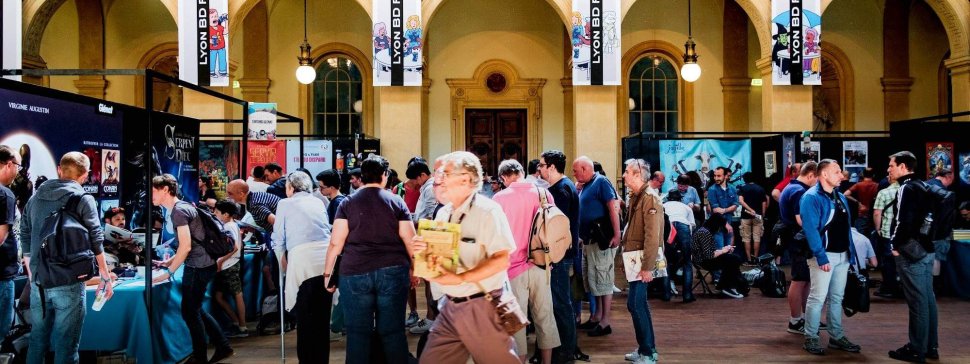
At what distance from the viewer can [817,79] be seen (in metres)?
13.5

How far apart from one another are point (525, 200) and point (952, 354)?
400 cm

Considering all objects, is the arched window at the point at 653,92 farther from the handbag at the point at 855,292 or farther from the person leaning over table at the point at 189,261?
the person leaning over table at the point at 189,261

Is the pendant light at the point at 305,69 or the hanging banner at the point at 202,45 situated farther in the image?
the pendant light at the point at 305,69

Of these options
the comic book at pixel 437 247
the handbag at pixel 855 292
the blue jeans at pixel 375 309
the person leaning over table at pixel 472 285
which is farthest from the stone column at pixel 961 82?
the comic book at pixel 437 247

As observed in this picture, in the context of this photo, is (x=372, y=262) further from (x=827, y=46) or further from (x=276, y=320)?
(x=827, y=46)

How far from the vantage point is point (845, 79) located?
1783 centimetres

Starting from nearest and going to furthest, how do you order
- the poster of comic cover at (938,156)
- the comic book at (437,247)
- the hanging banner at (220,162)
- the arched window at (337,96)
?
the comic book at (437,247), the hanging banner at (220,162), the poster of comic cover at (938,156), the arched window at (337,96)

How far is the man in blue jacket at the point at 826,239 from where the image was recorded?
20.4ft

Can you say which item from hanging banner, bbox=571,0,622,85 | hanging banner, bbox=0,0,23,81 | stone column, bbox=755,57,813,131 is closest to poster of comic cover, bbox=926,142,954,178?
stone column, bbox=755,57,813,131

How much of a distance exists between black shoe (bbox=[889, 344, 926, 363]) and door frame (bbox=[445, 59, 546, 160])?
460 inches

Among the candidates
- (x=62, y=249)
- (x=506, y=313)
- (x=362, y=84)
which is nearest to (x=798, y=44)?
(x=362, y=84)

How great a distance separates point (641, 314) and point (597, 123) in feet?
27.1

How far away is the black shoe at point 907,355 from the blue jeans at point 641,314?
2.03 meters

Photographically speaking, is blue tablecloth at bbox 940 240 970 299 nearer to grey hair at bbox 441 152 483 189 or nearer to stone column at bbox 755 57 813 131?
stone column at bbox 755 57 813 131
